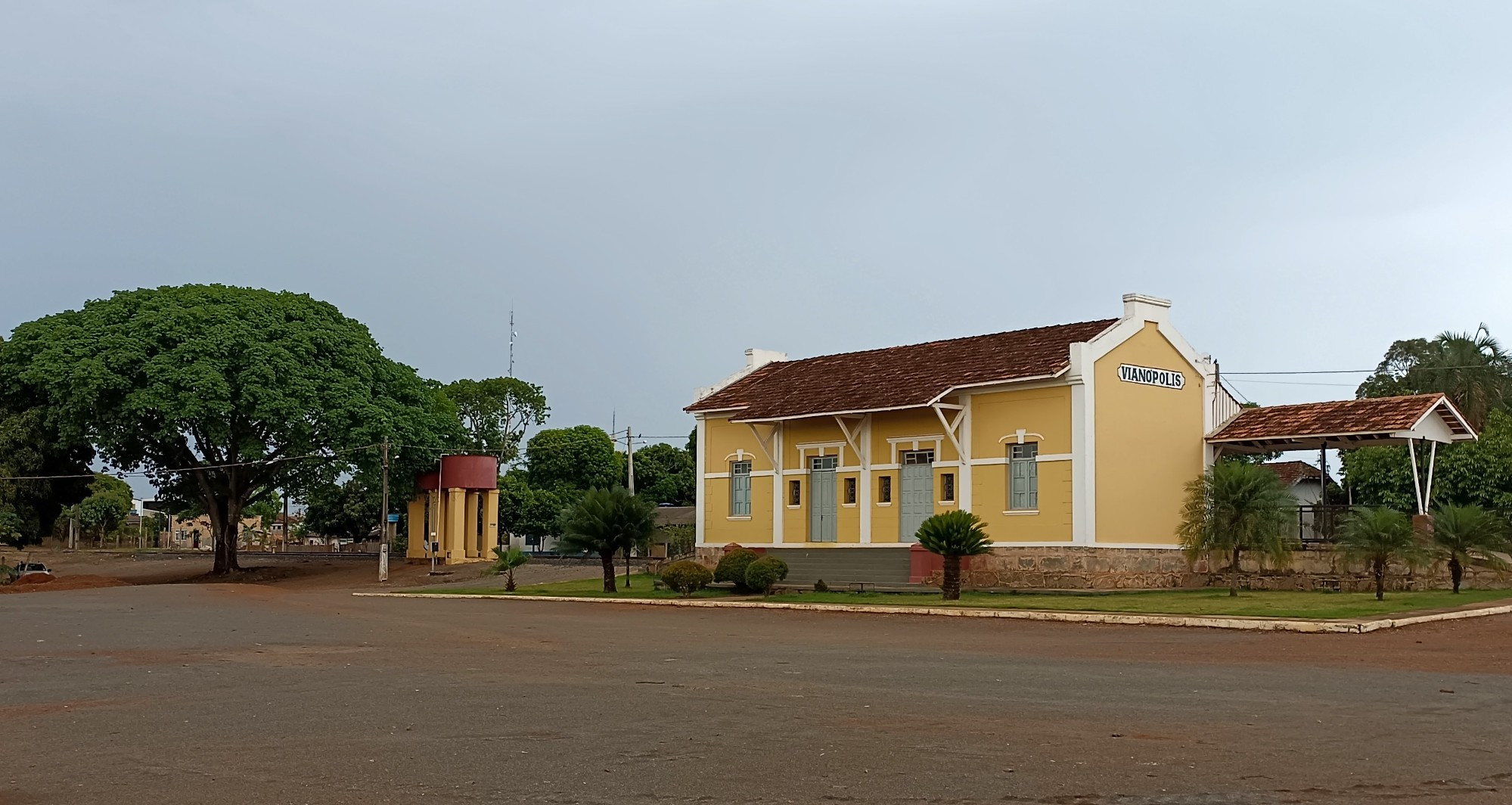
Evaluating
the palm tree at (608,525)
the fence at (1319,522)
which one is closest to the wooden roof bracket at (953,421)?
the palm tree at (608,525)

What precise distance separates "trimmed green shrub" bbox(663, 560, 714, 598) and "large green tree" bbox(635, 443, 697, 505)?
53888mm

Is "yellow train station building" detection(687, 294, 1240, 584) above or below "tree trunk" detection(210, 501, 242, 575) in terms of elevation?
above

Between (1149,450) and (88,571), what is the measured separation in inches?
1784

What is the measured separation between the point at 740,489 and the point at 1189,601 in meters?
17.0

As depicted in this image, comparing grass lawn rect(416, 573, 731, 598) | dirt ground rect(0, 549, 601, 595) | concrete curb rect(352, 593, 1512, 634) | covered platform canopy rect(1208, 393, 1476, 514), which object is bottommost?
dirt ground rect(0, 549, 601, 595)

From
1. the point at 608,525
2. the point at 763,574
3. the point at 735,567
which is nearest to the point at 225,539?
the point at 608,525

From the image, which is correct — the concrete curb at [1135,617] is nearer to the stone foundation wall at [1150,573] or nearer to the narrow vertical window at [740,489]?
the stone foundation wall at [1150,573]

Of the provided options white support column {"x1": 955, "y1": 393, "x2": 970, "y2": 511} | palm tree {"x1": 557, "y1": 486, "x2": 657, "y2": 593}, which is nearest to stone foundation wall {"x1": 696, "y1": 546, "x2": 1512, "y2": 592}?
white support column {"x1": 955, "y1": 393, "x2": 970, "y2": 511}

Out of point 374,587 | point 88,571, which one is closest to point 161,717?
point 374,587

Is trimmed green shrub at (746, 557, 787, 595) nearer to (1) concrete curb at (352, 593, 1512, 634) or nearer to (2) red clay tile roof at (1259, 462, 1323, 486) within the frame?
(1) concrete curb at (352, 593, 1512, 634)

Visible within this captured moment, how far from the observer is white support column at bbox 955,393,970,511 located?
35.4 m

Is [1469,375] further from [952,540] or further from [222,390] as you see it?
[222,390]

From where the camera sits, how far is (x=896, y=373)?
3853cm

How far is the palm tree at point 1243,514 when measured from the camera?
28594 millimetres
